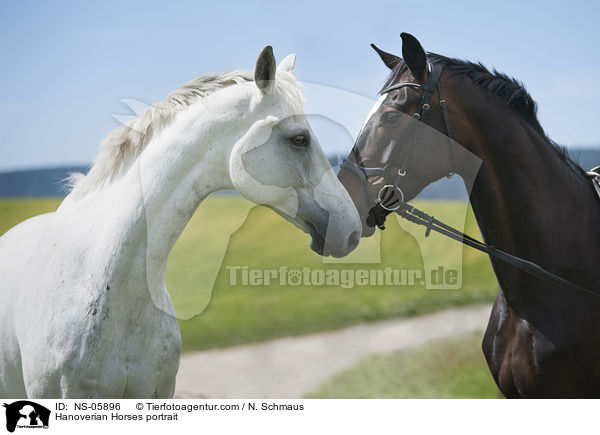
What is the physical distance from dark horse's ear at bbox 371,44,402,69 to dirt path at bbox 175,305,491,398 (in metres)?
3.57

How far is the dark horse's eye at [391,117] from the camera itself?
237 centimetres

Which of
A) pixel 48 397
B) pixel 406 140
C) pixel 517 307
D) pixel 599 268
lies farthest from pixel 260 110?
pixel 599 268

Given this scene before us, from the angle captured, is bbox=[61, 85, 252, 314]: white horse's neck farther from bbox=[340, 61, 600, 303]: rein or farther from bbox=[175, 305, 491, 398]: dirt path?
bbox=[175, 305, 491, 398]: dirt path

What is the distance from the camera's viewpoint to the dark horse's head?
91.9 inches

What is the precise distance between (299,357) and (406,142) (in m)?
3.93

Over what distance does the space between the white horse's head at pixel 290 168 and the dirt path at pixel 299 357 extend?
349 cm

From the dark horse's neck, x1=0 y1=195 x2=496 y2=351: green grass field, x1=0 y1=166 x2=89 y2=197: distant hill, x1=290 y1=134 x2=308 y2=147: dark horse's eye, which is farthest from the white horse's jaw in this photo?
x1=0 y1=195 x2=496 y2=351: green grass field

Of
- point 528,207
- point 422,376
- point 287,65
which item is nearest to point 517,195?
point 528,207

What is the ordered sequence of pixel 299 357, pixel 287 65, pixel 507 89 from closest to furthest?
pixel 287 65 → pixel 507 89 → pixel 299 357

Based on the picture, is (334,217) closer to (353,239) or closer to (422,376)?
(353,239)

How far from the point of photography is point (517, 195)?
2.28 metres

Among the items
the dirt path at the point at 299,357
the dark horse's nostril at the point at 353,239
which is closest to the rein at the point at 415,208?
the dark horse's nostril at the point at 353,239

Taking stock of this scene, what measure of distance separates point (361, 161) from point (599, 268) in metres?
1.28

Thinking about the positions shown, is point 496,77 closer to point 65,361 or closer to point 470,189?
point 470,189
